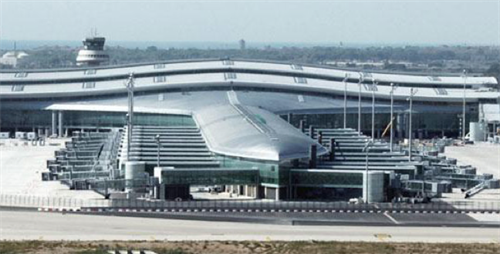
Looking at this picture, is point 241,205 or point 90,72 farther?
point 90,72

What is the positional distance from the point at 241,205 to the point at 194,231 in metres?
12.0

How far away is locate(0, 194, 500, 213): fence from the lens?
8938cm

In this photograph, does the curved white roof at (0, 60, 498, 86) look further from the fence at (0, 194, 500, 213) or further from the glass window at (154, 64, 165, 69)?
the fence at (0, 194, 500, 213)

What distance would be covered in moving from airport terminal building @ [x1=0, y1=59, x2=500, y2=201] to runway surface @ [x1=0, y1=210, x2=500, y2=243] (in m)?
12.3

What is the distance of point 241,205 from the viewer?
90.5 metres

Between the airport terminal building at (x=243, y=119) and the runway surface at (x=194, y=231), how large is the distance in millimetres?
12336

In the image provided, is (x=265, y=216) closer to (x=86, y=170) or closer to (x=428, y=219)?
(x=428, y=219)

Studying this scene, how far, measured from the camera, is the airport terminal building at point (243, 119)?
96.4m

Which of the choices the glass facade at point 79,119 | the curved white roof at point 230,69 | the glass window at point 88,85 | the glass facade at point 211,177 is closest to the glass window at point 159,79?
the curved white roof at point 230,69

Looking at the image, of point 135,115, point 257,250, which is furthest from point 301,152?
point 135,115

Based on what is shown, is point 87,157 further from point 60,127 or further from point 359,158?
point 60,127

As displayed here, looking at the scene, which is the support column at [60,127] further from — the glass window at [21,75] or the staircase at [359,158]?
the staircase at [359,158]

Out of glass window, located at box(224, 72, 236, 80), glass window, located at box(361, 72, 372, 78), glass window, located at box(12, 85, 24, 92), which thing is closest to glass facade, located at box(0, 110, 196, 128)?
glass window, located at box(12, 85, 24, 92)

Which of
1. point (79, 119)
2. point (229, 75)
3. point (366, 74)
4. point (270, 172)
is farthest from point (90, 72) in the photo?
point (270, 172)
